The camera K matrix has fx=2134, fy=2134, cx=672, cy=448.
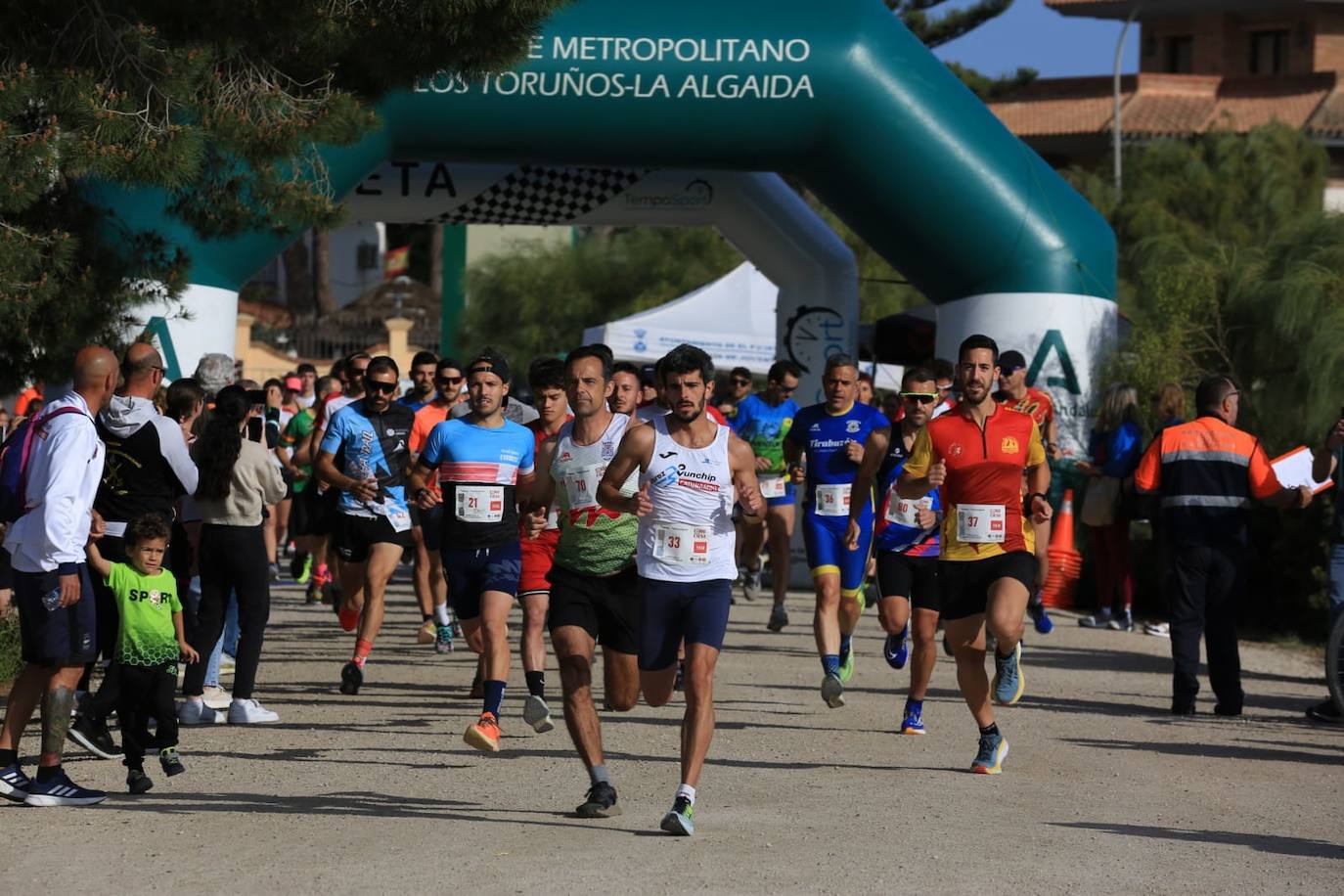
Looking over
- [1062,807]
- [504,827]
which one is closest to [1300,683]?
[1062,807]

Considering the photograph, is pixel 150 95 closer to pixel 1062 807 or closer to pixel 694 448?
pixel 694 448

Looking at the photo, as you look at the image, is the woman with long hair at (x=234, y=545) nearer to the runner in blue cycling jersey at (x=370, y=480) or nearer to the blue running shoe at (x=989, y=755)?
the runner in blue cycling jersey at (x=370, y=480)

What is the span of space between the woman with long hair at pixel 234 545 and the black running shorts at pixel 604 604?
2516 mm

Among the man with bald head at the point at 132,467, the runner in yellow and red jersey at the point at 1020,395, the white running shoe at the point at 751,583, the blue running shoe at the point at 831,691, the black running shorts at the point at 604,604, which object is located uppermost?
the runner in yellow and red jersey at the point at 1020,395

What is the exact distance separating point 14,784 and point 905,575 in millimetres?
4613

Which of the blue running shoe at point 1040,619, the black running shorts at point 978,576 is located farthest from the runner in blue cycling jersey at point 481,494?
the blue running shoe at point 1040,619

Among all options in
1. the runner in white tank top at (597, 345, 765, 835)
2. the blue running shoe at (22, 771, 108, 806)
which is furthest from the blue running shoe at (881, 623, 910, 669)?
the blue running shoe at (22, 771, 108, 806)

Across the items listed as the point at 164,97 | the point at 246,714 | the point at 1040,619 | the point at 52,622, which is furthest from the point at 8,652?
the point at 1040,619

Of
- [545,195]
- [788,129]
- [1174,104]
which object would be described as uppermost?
[1174,104]

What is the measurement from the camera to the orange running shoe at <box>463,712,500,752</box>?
8.46 metres

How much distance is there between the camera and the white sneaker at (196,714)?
400 inches

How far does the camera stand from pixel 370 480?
1103 centimetres

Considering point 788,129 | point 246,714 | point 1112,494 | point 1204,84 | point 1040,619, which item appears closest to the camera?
point 246,714

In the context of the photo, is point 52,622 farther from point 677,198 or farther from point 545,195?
point 677,198
